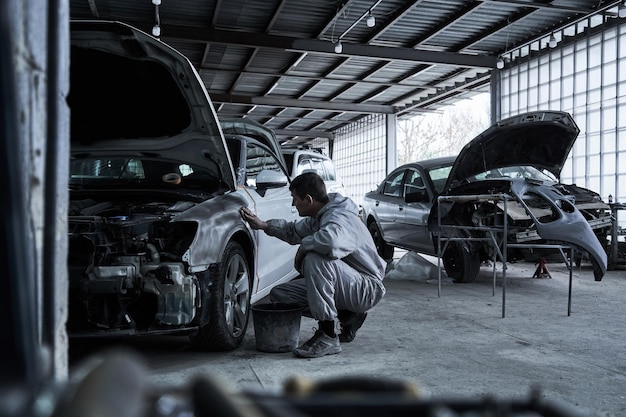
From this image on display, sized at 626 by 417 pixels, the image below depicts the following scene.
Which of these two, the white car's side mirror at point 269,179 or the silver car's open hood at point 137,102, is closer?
the silver car's open hood at point 137,102

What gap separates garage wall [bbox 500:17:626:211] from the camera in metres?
10.0

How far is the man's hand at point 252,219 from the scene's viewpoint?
3.87 m

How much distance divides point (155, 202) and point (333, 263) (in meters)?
1.23

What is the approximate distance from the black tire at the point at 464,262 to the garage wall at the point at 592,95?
4.33 metres

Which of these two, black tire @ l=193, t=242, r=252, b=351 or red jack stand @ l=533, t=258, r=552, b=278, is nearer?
black tire @ l=193, t=242, r=252, b=351

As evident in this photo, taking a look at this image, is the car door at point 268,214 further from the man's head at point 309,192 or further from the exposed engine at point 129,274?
the exposed engine at point 129,274

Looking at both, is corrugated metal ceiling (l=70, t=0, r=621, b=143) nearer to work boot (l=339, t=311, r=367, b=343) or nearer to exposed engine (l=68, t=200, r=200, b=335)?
work boot (l=339, t=311, r=367, b=343)

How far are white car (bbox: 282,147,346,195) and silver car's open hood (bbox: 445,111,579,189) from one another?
2.37m

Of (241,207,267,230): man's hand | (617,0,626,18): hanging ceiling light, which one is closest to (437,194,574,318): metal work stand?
(241,207,267,230): man's hand

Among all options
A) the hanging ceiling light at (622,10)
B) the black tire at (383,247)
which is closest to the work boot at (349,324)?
the black tire at (383,247)

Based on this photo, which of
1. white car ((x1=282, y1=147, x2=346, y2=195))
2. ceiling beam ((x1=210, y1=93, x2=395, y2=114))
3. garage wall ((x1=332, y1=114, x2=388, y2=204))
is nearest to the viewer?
white car ((x1=282, y1=147, x2=346, y2=195))

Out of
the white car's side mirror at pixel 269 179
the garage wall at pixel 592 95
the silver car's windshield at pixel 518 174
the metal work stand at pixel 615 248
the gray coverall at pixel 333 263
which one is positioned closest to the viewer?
the gray coverall at pixel 333 263

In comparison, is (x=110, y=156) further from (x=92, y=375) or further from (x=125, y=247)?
(x=92, y=375)

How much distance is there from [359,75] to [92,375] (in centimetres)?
1551
